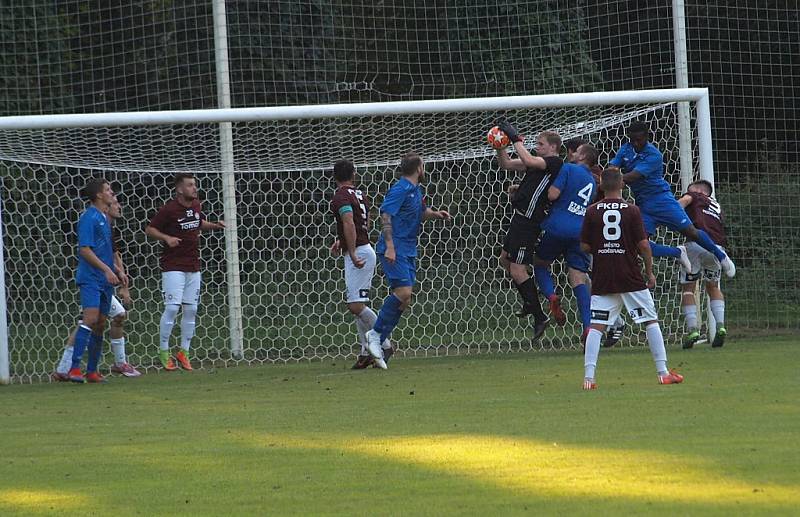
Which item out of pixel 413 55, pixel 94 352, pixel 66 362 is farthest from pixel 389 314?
pixel 413 55

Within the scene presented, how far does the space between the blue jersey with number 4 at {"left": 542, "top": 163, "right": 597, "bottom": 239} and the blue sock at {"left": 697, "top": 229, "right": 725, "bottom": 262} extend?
3.72ft

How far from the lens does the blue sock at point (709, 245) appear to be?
11.5 meters

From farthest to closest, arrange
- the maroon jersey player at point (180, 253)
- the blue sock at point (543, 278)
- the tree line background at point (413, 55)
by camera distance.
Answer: the tree line background at point (413, 55)
the maroon jersey player at point (180, 253)
the blue sock at point (543, 278)

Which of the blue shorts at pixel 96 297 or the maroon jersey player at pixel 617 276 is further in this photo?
the blue shorts at pixel 96 297

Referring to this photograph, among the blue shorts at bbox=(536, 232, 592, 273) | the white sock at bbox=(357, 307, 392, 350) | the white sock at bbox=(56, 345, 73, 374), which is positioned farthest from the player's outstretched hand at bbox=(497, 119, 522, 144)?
the white sock at bbox=(56, 345, 73, 374)

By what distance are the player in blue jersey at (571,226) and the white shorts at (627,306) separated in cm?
263

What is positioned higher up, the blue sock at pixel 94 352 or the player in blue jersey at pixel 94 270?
the player in blue jersey at pixel 94 270

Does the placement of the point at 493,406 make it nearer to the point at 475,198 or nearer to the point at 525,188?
the point at 525,188

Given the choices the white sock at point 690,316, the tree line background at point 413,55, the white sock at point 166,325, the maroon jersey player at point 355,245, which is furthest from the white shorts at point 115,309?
the tree line background at point 413,55

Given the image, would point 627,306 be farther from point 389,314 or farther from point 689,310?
point 689,310

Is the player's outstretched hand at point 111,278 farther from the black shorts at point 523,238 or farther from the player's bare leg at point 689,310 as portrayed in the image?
the player's bare leg at point 689,310

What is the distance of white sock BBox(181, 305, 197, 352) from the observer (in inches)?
472

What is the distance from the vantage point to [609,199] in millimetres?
8477

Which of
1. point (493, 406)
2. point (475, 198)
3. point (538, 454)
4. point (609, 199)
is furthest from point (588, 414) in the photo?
point (475, 198)
